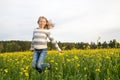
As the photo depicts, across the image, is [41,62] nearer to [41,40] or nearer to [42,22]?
[41,40]

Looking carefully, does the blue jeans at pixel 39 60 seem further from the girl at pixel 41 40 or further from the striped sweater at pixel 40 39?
the striped sweater at pixel 40 39

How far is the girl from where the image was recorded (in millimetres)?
9719

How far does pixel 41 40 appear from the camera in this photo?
9906mm

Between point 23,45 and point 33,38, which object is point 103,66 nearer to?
point 33,38

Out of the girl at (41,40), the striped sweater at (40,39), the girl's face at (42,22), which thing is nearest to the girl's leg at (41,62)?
the girl at (41,40)

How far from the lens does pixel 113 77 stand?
8.13 m

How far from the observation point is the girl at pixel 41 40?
31.9 ft

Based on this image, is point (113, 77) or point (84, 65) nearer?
point (113, 77)

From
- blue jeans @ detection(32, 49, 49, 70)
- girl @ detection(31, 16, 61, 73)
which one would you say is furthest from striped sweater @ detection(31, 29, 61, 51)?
blue jeans @ detection(32, 49, 49, 70)

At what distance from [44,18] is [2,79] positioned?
225 centimetres

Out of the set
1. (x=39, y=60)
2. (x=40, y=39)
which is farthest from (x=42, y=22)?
(x=39, y=60)

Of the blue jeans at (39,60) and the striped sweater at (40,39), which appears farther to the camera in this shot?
the striped sweater at (40,39)

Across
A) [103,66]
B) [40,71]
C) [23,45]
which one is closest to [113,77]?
[103,66]

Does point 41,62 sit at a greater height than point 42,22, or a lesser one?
lesser
